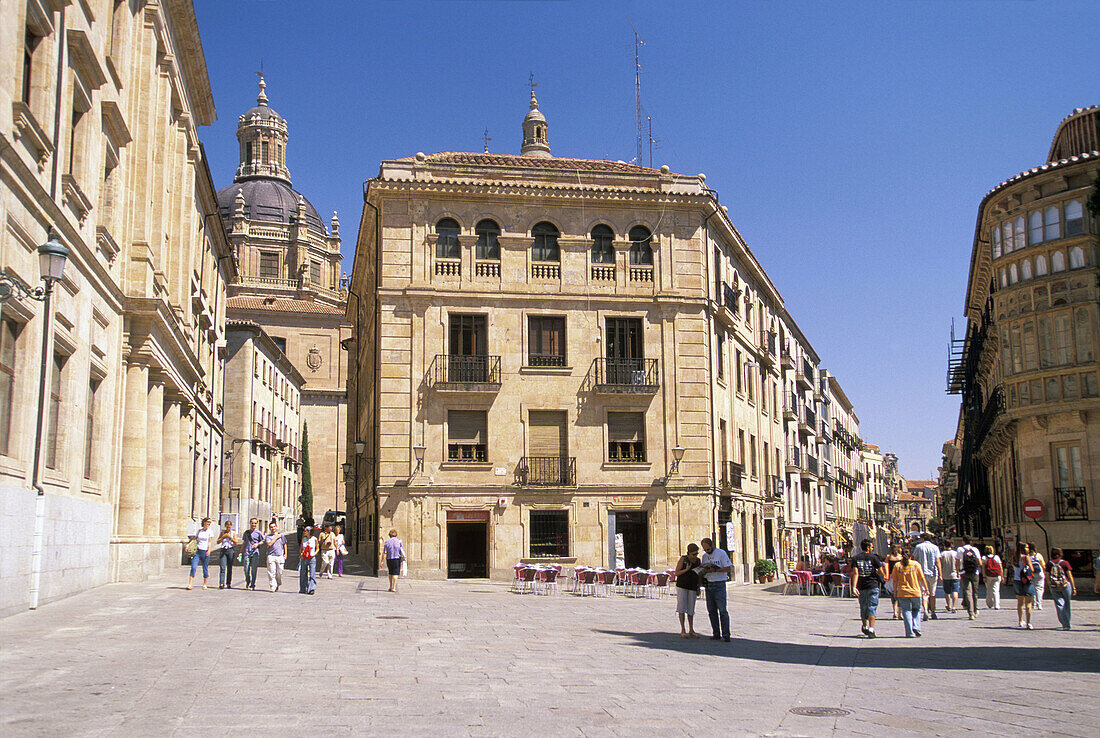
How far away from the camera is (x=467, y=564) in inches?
1259

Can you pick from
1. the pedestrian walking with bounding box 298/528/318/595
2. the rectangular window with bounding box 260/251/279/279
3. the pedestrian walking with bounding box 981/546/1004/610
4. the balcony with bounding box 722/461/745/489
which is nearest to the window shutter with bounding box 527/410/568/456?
the balcony with bounding box 722/461/745/489

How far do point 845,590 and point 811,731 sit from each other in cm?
2462

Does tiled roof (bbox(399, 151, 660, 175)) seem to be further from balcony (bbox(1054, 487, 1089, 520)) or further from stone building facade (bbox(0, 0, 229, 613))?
balcony (bbox(1054, 487, 1089, 520))

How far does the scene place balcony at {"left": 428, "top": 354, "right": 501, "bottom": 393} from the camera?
31.9 m

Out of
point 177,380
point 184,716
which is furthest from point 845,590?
point 184,716

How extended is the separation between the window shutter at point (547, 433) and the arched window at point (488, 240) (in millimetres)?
5387

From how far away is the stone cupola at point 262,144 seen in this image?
4250 inches

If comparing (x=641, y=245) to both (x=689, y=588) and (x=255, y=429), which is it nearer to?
(x=689, y=588)

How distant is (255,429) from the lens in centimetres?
5675

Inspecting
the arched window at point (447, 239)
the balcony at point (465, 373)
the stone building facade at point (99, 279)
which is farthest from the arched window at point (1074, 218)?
the stone building facade at point (99, 279)

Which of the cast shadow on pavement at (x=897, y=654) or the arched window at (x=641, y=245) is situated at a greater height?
the arched window at (x=641, y=245)

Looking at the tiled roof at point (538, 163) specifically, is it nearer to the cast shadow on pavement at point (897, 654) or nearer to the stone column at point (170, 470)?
the stone column at point (170, 470)

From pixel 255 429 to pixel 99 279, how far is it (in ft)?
123

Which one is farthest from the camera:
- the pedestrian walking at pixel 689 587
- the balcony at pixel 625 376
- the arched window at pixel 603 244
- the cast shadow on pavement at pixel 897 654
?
the arched window at pixel 603 244
